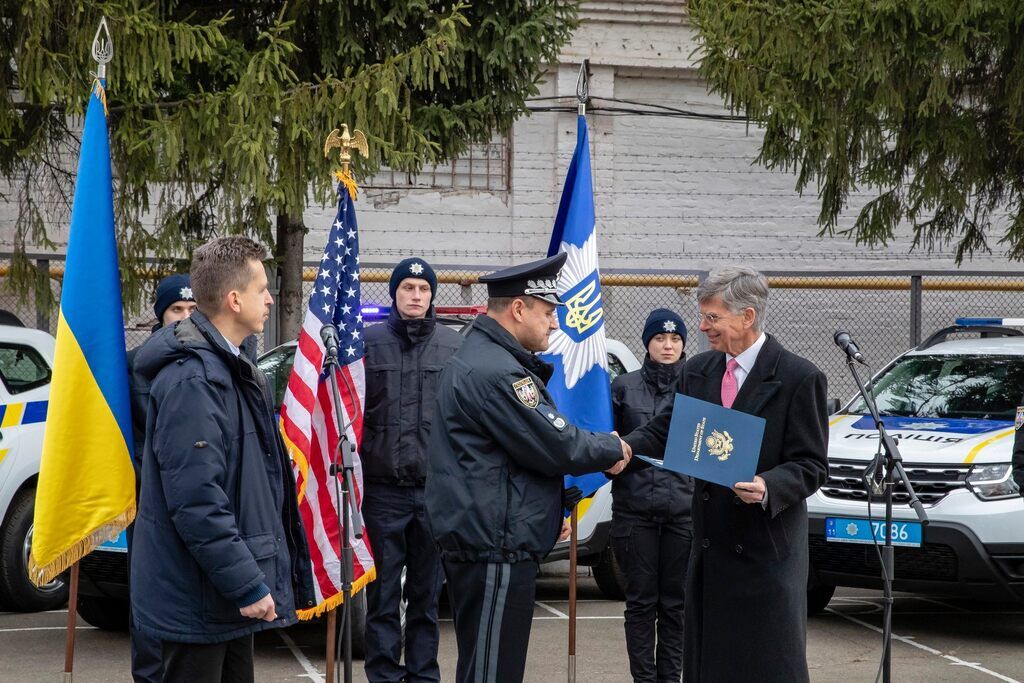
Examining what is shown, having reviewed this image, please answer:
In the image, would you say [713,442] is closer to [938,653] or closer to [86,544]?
[86,544]

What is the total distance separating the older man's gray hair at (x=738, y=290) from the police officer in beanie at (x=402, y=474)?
241cm

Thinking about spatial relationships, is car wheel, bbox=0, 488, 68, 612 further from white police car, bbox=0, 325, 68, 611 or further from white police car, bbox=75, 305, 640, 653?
white police car, bbox=75, 305, 640, 653

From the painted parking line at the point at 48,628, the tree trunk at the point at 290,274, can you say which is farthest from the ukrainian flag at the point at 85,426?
the tree trunk at the point at 290,274

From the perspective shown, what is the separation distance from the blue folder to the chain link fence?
29.6ft

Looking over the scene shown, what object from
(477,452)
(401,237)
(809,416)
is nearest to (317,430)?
(477,452)

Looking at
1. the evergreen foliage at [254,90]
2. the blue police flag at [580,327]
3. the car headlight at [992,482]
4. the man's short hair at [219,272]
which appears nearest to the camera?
the man's short hair at [219,272]

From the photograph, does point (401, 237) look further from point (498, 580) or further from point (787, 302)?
point (498, 580)

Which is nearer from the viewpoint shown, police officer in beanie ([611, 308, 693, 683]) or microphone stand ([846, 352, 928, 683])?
microphone stand ([846, 352, 928, 683])

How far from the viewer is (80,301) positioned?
629 cm

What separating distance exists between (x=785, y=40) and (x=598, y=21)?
591cm

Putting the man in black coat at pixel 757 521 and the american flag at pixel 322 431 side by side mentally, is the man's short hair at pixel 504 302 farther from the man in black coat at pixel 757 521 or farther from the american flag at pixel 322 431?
the american flag at pixel 322 431

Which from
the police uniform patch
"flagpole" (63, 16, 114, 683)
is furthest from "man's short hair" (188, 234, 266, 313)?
"flagpole" (63, 16, 114, 683)

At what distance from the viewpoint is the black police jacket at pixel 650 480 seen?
22.0 feet

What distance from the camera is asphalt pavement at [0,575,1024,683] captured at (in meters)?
7.35
